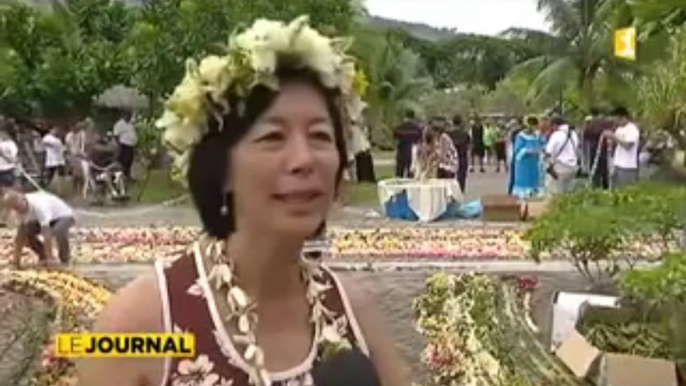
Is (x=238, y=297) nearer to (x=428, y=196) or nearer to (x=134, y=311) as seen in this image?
(x=134, y=311)

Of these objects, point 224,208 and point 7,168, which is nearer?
point 224,208

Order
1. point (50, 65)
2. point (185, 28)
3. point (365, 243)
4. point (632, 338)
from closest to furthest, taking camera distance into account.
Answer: point (632, 338)
point (365, 243)
point (185, 28)
point (50, 65)

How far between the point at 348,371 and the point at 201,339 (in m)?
0.53

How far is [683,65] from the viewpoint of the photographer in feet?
34.1

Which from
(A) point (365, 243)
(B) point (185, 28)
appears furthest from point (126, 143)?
(A) point (365, 243)

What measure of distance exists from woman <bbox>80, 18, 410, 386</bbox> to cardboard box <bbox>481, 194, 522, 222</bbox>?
17839 mm

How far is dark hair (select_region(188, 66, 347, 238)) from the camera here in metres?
2.67

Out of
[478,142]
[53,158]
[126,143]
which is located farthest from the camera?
[478,142]

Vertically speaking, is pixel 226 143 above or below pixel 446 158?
above

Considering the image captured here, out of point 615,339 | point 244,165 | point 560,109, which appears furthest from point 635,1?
point 560,109

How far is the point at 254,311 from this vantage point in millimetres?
2725

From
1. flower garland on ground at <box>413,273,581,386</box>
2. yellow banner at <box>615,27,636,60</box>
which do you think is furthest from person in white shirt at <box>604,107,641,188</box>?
flower garland on ground at <box>413,273,581,386</box>

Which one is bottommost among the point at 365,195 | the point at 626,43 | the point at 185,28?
the point at 365,195

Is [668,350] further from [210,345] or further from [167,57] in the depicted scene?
[167,57]
